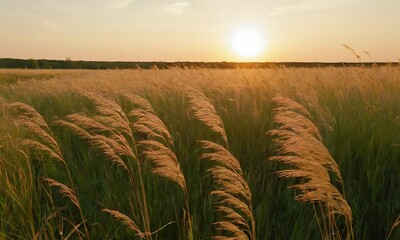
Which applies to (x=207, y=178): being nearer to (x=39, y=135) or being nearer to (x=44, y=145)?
(x=44, y=145)

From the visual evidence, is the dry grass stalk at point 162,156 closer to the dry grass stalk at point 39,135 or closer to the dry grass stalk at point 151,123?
the dry grass stalk at point 151,123

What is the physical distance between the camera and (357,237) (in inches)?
104

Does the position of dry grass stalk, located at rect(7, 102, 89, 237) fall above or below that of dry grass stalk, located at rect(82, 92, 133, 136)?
below

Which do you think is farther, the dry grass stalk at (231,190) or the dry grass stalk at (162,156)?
the dry grass stalk at (162,156)

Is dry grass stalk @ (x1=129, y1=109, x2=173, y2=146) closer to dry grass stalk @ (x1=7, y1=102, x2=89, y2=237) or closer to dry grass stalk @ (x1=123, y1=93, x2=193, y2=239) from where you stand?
dry grass stalk @ (x1=123, y1=93, x2=193, y2=239)

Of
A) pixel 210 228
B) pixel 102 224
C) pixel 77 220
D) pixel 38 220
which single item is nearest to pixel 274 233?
pixel 210 228

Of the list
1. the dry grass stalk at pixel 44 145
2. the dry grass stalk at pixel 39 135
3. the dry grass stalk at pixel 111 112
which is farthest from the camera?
the dry grass stalk at pixel 39 135

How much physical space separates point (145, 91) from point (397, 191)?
4.42m

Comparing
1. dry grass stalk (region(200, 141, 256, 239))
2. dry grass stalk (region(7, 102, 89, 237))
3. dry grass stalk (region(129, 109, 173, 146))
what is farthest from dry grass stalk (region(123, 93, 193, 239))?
dry grass stalk (region(7, 102, 89, 237))

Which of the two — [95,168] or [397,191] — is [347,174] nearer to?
[397,191]

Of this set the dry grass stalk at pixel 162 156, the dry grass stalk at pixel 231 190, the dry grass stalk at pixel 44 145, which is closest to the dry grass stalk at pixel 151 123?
the dry grass stalk at pixel 162 156

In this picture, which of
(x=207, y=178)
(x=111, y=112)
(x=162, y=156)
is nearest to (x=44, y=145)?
(x=111, y=112)

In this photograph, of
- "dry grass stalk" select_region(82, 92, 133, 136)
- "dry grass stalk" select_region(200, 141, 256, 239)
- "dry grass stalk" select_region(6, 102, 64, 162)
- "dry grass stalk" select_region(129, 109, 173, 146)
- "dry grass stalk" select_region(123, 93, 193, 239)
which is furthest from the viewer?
"dry grass stalk" select_region(6, 102, 64, 162)

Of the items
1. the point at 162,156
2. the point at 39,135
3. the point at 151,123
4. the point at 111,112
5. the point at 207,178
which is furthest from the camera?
the point at 39,135
